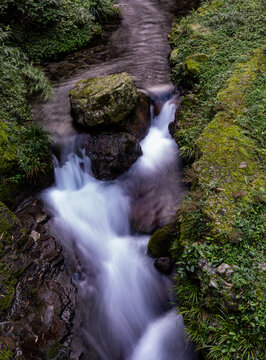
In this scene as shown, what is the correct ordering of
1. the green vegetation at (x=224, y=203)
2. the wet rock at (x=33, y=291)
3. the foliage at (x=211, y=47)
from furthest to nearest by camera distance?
the foliage at (x=211, y=47) < the wet rock at (x=33, y=291) < the green vegetation at (x=224, y=203)

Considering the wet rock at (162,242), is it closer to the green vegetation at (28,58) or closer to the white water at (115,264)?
the white water at (115,264)

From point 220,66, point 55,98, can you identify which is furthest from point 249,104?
point 55,98

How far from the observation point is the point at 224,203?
4.35m

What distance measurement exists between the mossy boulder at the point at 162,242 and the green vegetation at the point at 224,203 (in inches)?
11.9

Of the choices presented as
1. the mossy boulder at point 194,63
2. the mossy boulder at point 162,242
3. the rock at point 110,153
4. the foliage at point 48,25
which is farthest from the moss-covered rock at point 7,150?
the mossy boulder at point 194,63

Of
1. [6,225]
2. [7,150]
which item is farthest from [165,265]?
[7,150]

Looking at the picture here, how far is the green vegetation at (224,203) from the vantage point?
329 cm

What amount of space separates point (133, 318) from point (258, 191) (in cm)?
343

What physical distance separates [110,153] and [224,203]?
11.6 ft

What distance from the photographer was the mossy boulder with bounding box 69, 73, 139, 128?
6.82m

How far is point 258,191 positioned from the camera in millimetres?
4387

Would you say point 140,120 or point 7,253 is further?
point 140,120

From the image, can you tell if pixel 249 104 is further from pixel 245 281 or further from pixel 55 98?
pixel 55 98

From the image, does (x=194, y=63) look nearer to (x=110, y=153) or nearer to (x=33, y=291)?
(x=110, y=153)
